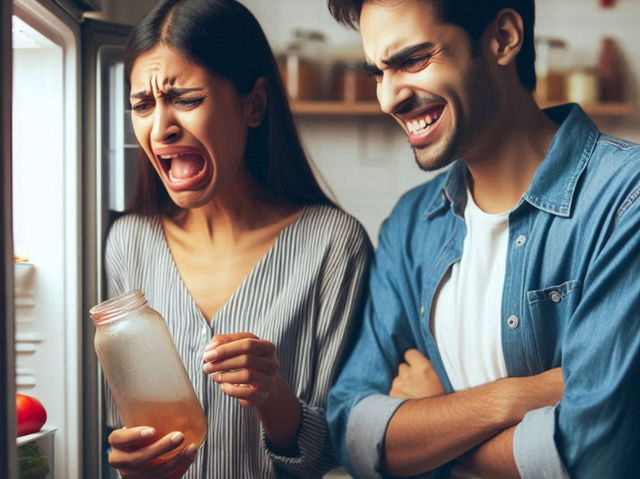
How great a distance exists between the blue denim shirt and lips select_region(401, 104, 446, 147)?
7 cm

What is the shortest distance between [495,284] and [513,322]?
46 mm

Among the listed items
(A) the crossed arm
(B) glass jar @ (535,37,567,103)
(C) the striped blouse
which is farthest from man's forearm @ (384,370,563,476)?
(B) glass jar @ (535,37,567,103)

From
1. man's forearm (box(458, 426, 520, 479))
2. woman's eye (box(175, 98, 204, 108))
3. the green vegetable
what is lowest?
the green vegetable

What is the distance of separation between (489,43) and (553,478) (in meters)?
0.46

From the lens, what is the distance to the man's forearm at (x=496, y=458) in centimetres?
80

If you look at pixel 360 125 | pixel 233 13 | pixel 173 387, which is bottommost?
pixel 173 387

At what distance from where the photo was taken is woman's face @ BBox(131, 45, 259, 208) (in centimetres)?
87

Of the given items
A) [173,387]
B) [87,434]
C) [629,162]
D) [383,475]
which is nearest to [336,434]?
[383,475]

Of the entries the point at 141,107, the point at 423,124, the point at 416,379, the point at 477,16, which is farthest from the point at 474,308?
the point at 141,107

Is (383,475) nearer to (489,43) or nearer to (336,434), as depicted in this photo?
(336,434)

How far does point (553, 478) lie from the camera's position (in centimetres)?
79

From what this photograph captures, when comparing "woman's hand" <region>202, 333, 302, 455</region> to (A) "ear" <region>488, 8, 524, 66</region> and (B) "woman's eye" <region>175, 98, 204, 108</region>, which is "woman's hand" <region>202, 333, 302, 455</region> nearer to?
(B) "woman's eye" <region>175, 98, 204, 108</region>

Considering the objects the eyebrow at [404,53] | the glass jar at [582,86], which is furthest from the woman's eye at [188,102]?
the glass jar at [582,86]

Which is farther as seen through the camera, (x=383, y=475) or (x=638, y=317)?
(x=383, y=475)
